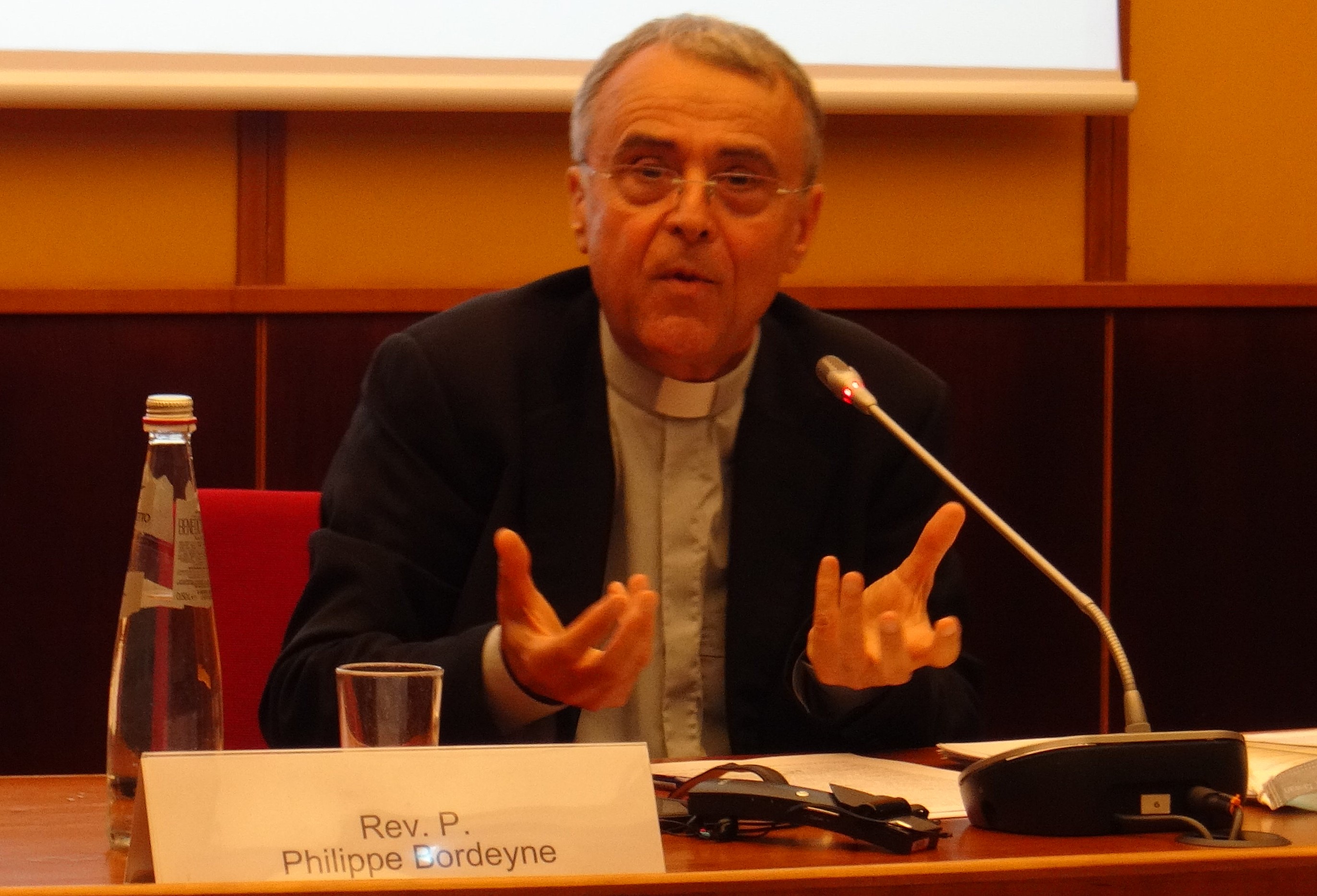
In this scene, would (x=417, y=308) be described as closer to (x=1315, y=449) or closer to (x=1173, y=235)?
(x=1173, y=235)

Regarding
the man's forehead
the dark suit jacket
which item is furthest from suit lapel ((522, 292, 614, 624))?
the man's forehead

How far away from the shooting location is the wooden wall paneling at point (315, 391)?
9.09 ft

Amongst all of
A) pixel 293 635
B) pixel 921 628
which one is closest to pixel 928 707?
pixel 921 628

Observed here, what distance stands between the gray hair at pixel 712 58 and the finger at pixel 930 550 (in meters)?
0.67

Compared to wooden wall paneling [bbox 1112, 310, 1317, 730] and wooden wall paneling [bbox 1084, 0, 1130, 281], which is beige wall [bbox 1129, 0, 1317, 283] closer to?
wooden wall paneling [bbox 1084, 0, 1130, 281]

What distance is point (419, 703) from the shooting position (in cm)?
99

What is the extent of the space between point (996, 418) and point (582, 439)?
1360mm

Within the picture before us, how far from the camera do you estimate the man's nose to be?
69.2 inches

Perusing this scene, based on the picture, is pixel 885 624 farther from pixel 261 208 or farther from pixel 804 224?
pixel 261 208

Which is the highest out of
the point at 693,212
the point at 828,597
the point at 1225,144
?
the point at 1225,144

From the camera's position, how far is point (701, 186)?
179 cm

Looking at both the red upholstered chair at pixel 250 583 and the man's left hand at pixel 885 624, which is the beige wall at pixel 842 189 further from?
the man's left hand at pixel 885 624

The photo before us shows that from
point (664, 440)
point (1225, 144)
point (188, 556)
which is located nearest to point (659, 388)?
point (664, 440)

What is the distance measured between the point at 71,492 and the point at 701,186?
1466 millimetres
